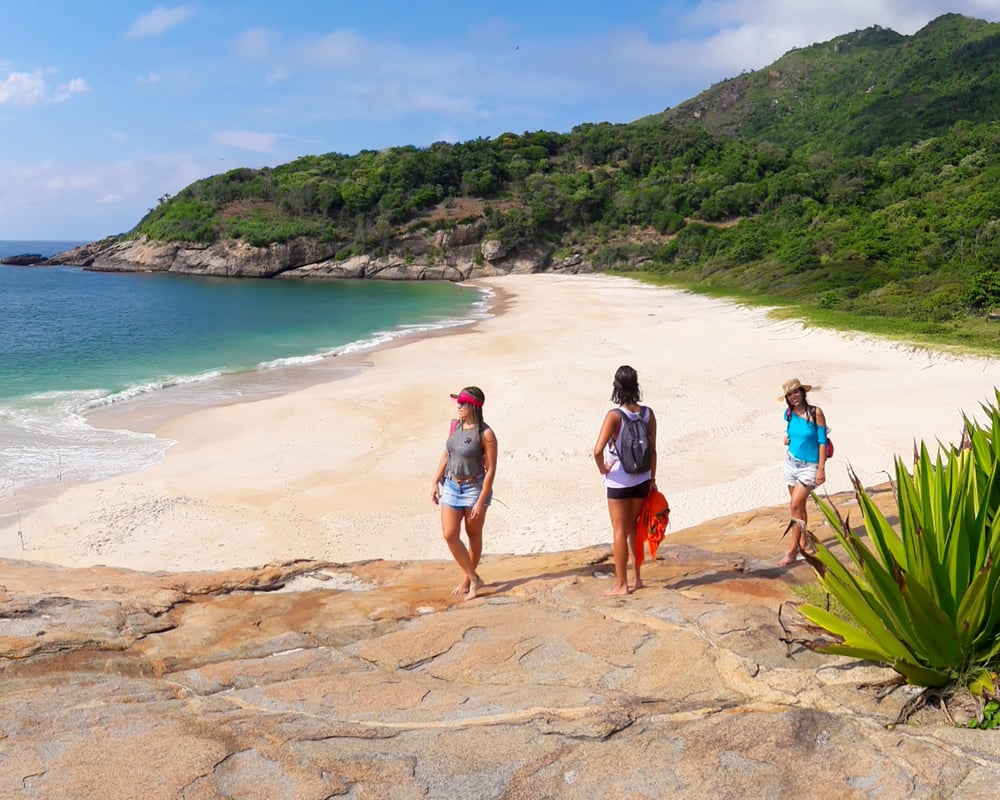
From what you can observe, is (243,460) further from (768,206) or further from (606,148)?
(606,148)

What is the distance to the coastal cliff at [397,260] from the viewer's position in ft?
249

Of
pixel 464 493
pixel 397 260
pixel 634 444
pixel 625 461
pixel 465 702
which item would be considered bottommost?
pixel 465 702

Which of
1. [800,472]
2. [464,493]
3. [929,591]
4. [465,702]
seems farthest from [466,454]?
[929,591]

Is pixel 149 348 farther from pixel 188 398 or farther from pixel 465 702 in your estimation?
pixel 465 702

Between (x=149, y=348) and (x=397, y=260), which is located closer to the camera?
(x=149, y=348)

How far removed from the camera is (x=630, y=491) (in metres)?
5.02

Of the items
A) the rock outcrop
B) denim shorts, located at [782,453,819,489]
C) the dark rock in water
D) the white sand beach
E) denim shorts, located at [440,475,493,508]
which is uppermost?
the dark rock in water

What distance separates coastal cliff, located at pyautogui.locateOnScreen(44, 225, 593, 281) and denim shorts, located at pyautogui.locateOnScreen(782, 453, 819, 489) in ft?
225

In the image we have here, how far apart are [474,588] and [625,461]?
1450 millimetres

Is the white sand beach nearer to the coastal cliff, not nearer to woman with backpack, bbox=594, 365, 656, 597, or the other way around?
woman with backpack, bbox=594, 365, 656, 597

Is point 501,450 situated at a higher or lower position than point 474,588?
lower

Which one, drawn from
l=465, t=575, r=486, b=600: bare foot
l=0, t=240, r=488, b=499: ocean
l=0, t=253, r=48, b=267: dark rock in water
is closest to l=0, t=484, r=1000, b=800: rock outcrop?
l=465, t=575, r=486, b=600: bare foot

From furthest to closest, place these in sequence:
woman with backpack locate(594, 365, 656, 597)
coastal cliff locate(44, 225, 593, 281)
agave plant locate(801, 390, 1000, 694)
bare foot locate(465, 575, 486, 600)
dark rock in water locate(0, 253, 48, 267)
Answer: dark rock in water locate(0, 253, 48, 267), coastal cliff locate(44, 225, 593, 281), bare foot locate(465, 575, 486, 600), woman with backpack locate(594, 365, 656, 597), agave plant locate(801, 390, 1000, 694)

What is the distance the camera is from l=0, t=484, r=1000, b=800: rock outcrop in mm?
2561
